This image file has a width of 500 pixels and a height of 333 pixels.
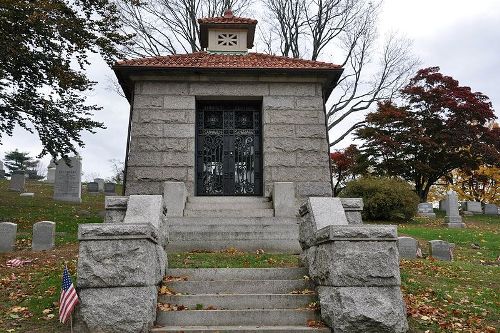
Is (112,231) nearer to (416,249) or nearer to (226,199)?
(226,199)

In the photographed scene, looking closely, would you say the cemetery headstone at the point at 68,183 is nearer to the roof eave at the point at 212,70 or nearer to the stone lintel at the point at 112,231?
the roof eave at the point at 212,70

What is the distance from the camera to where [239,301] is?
19.1 feet

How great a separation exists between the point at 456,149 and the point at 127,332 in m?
26.4

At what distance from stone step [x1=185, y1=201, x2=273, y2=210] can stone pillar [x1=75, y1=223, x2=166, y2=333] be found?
547 cm

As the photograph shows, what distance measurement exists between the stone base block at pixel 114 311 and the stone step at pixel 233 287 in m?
0.95

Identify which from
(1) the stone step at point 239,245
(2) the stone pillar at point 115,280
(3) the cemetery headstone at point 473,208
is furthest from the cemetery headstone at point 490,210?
(2) the stone pillar at point 115,280

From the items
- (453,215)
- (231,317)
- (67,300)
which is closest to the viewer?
(67,300)

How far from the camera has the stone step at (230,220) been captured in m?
9.88

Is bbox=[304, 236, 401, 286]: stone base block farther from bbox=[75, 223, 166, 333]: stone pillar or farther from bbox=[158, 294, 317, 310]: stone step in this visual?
bbox=[75, 223, 166, 333]: stone pillar

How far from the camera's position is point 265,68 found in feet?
38.4

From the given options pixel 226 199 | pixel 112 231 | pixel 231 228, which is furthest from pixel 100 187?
pixel 112 231

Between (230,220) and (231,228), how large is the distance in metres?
0.56

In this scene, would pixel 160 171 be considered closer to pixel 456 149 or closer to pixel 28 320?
pixel 28 320

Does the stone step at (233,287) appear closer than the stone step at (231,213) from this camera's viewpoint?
Yes
